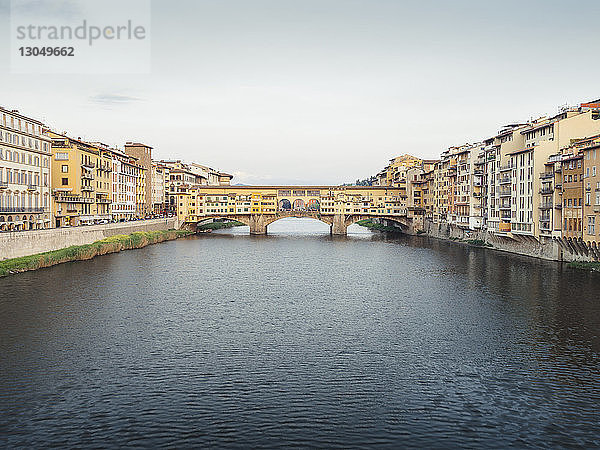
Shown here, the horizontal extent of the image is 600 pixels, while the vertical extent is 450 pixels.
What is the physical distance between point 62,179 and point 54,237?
66.4ft

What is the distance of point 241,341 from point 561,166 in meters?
40.0

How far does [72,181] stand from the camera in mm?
75438

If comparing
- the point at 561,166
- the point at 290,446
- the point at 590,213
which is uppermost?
the point at 561,166

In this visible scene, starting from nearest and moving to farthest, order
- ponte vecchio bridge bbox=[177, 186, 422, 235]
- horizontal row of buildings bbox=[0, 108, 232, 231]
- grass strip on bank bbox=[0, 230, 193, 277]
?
grass strip on bank bbox=[0, 230, 193, 277], horizontal row of buildings bbox=[0, 108, 232, 231], ponte vecchio bridge bbox=[177, 186, 422, 235]

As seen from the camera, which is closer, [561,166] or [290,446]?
[290,446]

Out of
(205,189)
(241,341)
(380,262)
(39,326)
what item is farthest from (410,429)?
(205,189)

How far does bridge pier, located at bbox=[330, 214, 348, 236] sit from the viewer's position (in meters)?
108

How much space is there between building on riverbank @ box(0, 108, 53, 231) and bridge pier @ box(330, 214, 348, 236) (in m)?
52.3

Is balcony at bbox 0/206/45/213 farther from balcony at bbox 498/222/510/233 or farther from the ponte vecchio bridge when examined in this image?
balcony at bbox 498/222/510/233

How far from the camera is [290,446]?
18.2 meters

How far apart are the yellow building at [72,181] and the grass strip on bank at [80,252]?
24.5 ft

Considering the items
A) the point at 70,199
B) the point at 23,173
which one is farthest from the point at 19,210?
the point at 70,199

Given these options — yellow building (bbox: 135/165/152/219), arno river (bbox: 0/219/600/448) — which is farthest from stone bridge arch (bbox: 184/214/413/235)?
arno river (bbox: 0/219/600/448)

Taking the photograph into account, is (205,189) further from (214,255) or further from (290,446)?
(290,446)
